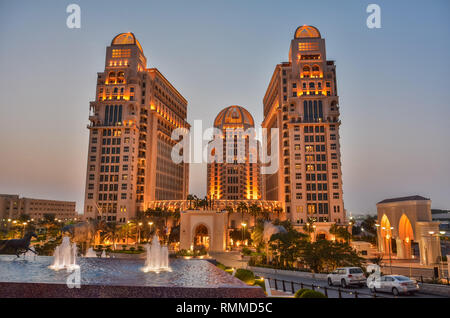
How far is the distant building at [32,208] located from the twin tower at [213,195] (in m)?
48.0

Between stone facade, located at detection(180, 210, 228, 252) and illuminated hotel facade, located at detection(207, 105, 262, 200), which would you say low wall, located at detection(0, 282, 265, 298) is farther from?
illuminated hotel facade, located at detection(207, 105, 262, 200)

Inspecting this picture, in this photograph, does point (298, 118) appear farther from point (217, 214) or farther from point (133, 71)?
point (133, 71)

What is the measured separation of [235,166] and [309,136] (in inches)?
2569

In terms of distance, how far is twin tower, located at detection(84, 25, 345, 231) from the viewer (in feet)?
275

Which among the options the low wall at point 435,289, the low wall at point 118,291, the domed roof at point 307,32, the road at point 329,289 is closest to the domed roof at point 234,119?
the domed roof at point 307,32

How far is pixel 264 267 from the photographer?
3734cm

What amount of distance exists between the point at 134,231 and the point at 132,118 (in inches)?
1283

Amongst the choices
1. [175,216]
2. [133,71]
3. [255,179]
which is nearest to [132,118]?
[133,71]

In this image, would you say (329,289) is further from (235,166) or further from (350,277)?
(235,166)

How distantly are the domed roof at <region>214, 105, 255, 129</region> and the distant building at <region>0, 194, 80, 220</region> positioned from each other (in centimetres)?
8544

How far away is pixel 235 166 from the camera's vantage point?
14775cm

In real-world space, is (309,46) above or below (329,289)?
above

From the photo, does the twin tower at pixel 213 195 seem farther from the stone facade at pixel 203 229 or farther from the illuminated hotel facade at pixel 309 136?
the stone facade at pixel 203 229

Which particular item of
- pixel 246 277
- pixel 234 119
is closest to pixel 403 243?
pixel 246 277
